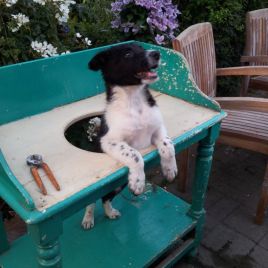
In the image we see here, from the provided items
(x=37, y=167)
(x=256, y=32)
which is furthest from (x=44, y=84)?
(x=256, y=32)

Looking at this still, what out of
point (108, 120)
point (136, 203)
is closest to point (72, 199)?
point (108, 120)

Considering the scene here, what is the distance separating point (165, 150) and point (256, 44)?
8.24 feet

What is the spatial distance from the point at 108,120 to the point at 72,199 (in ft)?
2.01

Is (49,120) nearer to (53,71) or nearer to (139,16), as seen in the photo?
(53,71)

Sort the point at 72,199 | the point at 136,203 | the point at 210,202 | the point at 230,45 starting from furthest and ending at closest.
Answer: the point at 230,45, the point at 210,202, the point at 136,203, the point at 72,199

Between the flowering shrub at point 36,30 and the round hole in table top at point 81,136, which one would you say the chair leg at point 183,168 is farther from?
the flowering shrub at point 36,30

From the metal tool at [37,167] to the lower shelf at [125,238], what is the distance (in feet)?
2.69

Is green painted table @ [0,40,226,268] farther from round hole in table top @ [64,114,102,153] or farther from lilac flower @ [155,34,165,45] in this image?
lilac flower @ [155,34,165,45]

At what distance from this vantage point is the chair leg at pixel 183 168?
2938mm

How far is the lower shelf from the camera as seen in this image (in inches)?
83.2

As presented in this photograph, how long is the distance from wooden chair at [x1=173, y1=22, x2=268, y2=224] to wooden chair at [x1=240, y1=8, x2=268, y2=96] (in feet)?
2.22

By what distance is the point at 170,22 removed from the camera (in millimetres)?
3195

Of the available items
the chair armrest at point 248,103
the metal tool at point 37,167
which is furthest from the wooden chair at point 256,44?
the metal tool at point 37,167

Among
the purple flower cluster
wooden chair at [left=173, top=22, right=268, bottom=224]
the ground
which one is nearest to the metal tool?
the ground
